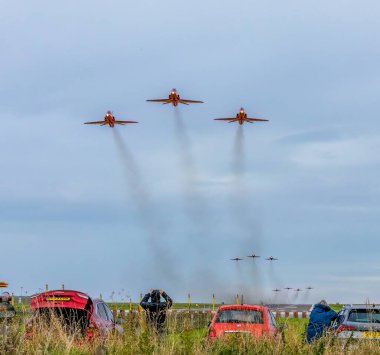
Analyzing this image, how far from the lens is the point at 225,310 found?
638 inches

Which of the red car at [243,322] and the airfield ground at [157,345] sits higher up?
the red car at [243,322]

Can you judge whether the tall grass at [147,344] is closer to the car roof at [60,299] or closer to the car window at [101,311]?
the car roof at [60,299]

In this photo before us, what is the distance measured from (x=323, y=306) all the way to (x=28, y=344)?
7.23 m

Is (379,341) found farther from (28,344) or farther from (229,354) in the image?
(28,344)

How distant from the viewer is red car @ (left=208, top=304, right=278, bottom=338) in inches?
596

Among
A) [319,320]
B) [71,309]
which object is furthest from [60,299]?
[319,320]

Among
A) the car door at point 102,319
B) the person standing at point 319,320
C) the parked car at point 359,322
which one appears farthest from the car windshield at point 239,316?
the car door at point 102,319

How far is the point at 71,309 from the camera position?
49.1 ft

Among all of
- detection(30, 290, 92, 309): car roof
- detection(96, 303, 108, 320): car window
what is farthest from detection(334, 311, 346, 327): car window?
detection(30, 290, 92, 309): car roof

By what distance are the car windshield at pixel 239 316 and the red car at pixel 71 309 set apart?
8.00 feet

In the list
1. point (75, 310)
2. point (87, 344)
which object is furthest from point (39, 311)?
point (87, 344)

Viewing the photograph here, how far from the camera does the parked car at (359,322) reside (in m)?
15.3

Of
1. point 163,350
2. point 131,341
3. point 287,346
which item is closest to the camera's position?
point 163,350

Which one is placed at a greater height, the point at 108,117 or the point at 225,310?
the point at 108,117
